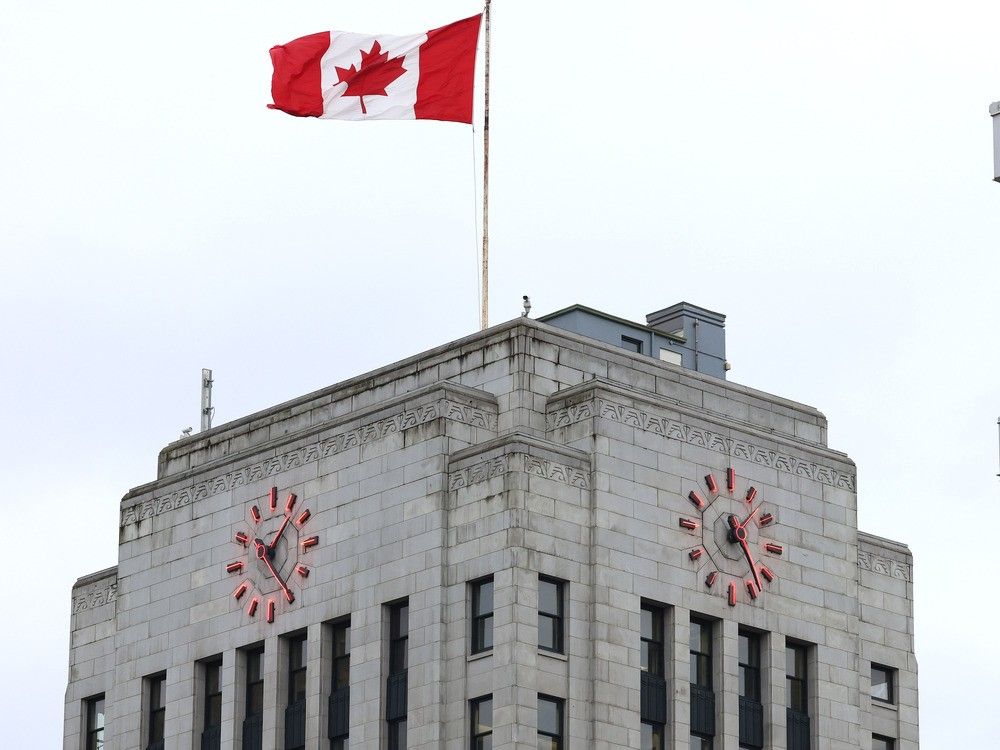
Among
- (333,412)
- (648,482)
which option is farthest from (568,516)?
(333,412)

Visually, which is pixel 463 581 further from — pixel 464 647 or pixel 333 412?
pixel 333 412

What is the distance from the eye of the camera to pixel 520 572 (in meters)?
80.9

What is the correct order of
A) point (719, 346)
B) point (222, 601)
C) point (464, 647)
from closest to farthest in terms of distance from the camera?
point (464, 647), point (222, 601), point (719, 346)

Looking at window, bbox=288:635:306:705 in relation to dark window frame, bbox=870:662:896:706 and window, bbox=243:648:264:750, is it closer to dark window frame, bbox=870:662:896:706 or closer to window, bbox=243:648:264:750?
window, bbox=243:648:264:750

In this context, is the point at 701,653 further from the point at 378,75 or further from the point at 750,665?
the point at 378,75

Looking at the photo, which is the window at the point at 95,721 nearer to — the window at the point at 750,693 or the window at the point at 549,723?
the window at the point at 549,723

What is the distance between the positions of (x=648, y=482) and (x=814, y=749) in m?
9.36

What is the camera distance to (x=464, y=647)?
3209 inches

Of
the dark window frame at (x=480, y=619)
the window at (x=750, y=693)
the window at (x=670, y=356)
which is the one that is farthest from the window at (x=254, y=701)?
the window at (x=670, y=356)

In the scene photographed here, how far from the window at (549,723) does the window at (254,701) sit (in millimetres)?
10093

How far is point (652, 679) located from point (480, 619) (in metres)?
5.21

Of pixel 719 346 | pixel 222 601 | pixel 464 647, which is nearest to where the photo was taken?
pixel 464 647

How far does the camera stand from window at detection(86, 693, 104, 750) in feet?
310

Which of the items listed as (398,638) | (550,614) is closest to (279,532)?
(398,638)
